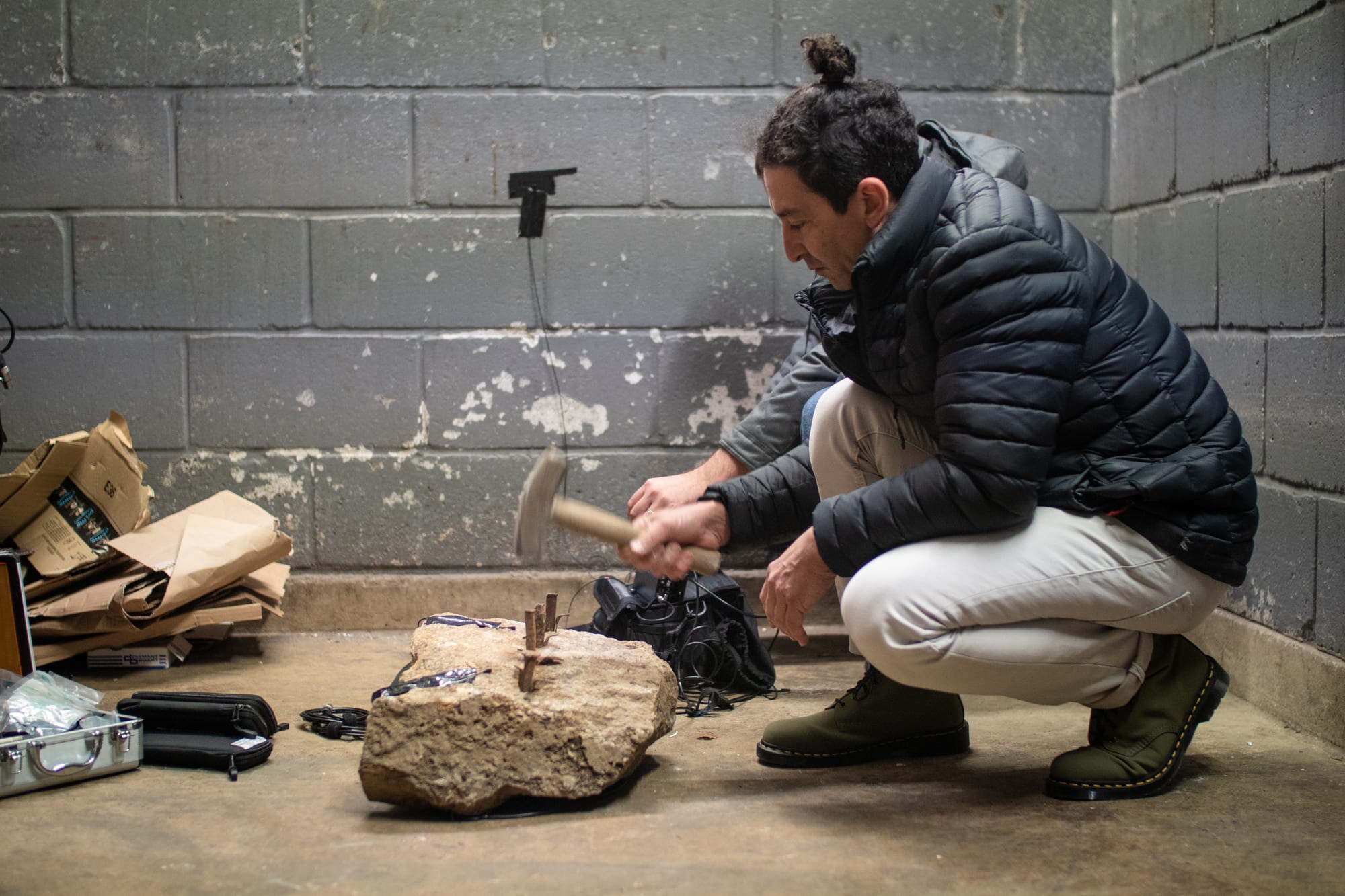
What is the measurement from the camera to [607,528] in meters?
1.99

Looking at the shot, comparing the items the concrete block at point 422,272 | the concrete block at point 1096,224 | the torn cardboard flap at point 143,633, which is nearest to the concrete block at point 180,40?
the concrete block at point 422,272

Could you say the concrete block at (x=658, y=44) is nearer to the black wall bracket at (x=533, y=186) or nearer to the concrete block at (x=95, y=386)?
the black wall bracket at (x=533, y=186)

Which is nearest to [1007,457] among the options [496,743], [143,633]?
[496,743]

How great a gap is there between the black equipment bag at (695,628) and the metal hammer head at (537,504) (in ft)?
2.27

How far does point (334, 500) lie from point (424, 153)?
38.6 inches

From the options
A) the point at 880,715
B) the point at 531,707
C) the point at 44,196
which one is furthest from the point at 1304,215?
the point at 44,196

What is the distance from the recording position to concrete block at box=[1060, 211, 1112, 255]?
10.9 feet

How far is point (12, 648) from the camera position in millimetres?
2504

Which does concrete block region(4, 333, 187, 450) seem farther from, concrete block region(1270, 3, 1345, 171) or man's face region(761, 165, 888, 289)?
concrete block region(1270, 3, 1345, 171)

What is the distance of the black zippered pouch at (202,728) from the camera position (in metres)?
2.13

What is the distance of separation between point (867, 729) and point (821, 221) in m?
0.91

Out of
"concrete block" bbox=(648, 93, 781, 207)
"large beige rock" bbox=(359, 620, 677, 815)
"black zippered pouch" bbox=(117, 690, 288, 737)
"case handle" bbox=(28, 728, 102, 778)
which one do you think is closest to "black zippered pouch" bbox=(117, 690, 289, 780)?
"black zippered pouch" bbox=(117, 690, 288, 737)

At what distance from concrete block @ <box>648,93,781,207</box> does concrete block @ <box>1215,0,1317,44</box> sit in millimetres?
1097

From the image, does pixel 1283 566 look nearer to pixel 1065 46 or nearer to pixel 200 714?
pixel 1065 46
